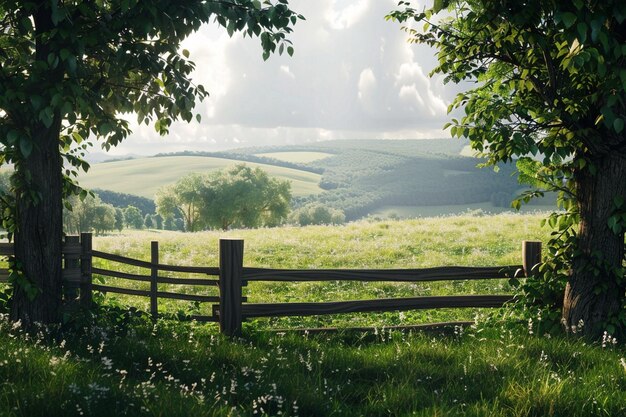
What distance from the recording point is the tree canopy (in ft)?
263

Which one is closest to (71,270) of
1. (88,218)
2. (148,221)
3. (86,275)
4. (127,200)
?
(86,275)

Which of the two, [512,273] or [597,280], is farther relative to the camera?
[512,273]

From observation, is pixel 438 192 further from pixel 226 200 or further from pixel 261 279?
pixel 261 279

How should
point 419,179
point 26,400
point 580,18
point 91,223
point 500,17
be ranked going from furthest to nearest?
1. point 419,179
2. point 91,223
3. point 500,17
4. point 580,18
5. point 26,400

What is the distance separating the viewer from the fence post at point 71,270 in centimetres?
1034

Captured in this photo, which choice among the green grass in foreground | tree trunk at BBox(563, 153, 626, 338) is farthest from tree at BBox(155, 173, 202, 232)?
tree trunk at BBox(563, 153, 626, 338)

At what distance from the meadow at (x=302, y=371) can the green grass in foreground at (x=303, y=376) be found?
2cm

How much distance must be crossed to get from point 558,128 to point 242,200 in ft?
235

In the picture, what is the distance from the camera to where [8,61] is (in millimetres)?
9680

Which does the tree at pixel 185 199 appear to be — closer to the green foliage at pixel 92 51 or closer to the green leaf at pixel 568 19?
the green foliage at pixel 92 51

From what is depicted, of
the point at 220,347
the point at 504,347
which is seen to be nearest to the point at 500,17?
the point at 504,347

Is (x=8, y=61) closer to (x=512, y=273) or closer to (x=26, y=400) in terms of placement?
(x=26, y=400)

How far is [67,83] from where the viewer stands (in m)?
8.30

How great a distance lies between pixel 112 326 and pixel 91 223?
108 m
